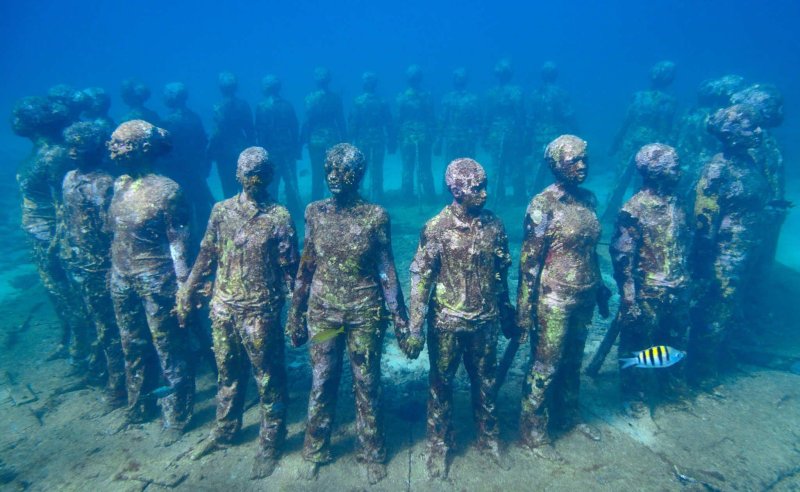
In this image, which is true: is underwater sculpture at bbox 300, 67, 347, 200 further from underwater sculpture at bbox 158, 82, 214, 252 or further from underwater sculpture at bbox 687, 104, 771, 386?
underwater sculpture at bbox 687, 104, 771, 386

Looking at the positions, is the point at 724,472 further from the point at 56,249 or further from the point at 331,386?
the point at 56,249

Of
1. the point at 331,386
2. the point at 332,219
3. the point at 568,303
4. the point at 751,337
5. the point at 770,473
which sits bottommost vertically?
the point at 770,473

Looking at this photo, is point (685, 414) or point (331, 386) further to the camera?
point (685, 414)

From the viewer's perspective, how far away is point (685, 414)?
18.4 feet

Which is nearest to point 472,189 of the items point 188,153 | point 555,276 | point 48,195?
point 555,276

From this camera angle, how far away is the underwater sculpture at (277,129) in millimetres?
13852

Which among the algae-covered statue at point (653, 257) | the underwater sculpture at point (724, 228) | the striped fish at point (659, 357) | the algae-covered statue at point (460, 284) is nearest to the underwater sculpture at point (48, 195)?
the algae-covered statue at point (460, 284)

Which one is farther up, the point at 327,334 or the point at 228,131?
the point at 228,131

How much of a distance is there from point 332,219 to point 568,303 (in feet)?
9.55

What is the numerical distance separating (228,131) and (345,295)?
10893 mm

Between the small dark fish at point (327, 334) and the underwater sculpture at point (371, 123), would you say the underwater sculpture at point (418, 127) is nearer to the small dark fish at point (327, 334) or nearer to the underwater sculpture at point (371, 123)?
the underwater sculpture at point (371, 123)

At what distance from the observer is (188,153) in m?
11.4

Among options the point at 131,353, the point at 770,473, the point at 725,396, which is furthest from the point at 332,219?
the point at 725,396

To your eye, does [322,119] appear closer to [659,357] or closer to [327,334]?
[327,334]
